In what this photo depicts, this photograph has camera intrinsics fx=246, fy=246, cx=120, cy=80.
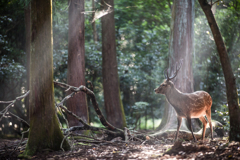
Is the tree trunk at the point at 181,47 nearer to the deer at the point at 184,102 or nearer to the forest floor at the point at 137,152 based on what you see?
the deer at the point at 184,102

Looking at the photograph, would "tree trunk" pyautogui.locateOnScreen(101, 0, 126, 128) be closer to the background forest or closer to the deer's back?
the background forest

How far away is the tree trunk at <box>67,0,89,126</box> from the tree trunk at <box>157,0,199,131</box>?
293 cm

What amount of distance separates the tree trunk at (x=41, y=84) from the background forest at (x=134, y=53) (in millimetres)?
3689

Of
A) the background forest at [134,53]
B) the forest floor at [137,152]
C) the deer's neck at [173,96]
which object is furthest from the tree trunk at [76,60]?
the deer's neck at [173,96]

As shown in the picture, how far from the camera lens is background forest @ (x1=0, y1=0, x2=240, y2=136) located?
35.6ft

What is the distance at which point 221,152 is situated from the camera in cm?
385

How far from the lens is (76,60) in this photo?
7684 millimetres

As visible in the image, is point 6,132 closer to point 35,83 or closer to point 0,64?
point 0,64

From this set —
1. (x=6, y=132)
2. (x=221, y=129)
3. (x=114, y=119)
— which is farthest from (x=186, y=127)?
(x=6, y=132)

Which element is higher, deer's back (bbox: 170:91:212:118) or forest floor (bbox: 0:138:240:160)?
deer's back (bbox: 170:91:212:118)

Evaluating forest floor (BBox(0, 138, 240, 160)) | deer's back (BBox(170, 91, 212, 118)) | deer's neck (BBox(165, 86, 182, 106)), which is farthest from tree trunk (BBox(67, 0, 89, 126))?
deer's back (BBox(170, 91, 212, 118))

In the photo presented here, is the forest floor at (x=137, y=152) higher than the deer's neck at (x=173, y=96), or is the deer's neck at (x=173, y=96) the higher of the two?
the deer's neck at (x=173, y=96)

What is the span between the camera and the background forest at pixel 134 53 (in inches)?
428

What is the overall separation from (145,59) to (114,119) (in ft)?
19.6
